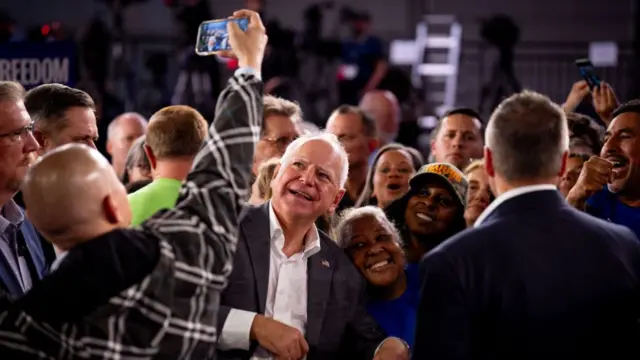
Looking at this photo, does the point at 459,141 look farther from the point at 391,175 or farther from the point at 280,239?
the point at 280,239

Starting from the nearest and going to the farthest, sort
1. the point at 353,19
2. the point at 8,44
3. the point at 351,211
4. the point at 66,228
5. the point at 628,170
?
the point at 66,228, the point at 351,211, the point at 628,170, the point at 8,44, the point at 353,19

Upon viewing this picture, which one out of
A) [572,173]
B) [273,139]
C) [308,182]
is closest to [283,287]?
[308,182]

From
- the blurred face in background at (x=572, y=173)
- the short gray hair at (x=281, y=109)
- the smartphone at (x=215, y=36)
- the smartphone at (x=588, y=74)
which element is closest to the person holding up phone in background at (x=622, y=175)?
the blurred face in background at (x=572, y=173)

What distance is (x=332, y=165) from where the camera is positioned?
10.9 feet

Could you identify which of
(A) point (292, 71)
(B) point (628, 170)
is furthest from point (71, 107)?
(A) point (292, 71)

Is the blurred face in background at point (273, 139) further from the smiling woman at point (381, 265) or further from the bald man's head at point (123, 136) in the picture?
the bald man's head at point (123, 136)

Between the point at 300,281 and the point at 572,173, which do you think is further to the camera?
the point at 572,173

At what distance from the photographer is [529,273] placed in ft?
7.43

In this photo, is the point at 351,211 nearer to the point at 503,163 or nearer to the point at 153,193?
the point at 153,193

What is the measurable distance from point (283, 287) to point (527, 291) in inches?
40.5

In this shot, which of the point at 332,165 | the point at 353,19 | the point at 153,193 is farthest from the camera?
the point at 353,19

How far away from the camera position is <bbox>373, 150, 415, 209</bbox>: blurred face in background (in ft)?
15.4

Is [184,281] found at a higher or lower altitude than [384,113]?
higher

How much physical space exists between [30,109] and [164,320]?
163 centimetres
